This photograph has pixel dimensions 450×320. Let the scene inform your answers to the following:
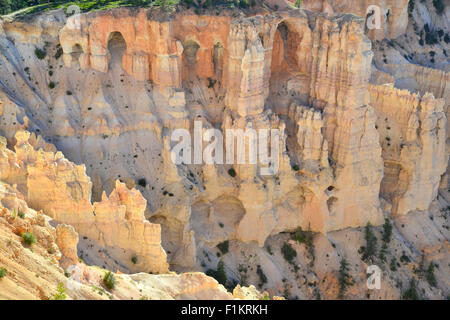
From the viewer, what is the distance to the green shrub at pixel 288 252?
47.6 m

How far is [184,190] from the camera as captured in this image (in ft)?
144

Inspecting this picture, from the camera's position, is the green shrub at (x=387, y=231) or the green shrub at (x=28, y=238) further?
the green shrub at (x=387, y=231)

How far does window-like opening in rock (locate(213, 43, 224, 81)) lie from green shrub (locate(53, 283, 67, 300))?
23.4 m

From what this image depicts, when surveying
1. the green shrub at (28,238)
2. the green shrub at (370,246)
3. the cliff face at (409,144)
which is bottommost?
the green shrub at (370,246)

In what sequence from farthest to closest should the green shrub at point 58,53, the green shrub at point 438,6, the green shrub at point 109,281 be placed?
the green shrub at point 438,6
the green shrub at point 58,53
the green shrub at point 109,281

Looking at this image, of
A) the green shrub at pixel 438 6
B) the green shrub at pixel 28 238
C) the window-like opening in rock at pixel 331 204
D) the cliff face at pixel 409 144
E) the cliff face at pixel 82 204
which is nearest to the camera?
the green shrub at pixel 28 238

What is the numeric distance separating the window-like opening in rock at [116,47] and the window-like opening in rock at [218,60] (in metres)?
5.80

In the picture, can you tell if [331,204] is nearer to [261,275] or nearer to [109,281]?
[261,275]

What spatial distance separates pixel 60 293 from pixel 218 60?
24158 mm

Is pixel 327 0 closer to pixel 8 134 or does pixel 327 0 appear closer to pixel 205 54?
pixel 205 54

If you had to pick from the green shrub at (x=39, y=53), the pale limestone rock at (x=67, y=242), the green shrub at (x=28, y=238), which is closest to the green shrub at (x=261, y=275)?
the pale limestone rock at (x=67, y=242)

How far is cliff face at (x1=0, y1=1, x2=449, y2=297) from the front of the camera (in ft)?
142

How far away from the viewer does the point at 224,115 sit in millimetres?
45969

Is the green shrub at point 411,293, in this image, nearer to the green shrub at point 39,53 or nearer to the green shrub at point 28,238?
the green shrub at point 28,238
